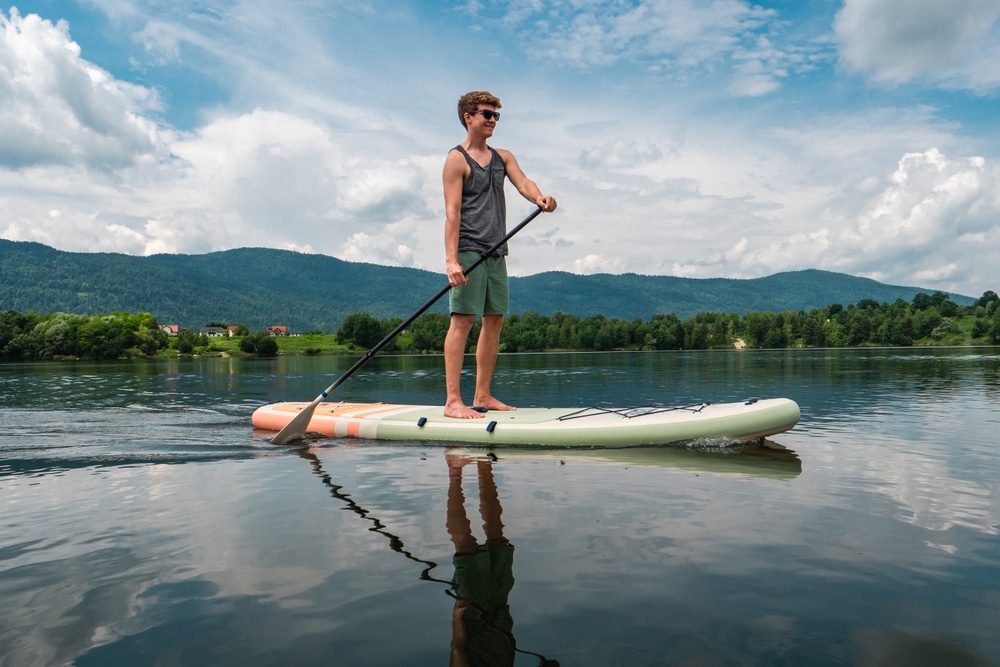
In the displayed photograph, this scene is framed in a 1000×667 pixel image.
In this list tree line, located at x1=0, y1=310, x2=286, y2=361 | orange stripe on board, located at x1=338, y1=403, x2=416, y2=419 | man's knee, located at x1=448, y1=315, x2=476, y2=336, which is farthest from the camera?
tree line, located at x1=0, y1=310, x2=286, y2=361

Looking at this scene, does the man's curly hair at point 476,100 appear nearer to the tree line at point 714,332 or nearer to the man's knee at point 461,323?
the man's knee at point 461,323

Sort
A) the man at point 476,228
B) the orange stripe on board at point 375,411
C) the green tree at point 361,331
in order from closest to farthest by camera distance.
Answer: the man at point 476,228
the orange stripe on board at point 375,411
the green tree at point 361,331

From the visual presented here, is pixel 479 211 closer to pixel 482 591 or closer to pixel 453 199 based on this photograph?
pixel 453 199

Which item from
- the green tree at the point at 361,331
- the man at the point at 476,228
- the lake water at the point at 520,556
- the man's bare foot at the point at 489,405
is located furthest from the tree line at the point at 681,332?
the lake water at the point at 520,556

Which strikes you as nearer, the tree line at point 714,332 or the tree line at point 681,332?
the tree line at point 681,332

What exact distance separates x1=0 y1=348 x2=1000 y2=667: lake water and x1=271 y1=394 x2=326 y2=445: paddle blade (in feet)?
3.79

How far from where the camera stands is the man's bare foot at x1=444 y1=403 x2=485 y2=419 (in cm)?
828

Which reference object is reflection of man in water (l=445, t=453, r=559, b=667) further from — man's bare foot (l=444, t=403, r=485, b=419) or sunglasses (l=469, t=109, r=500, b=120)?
sunglasses (l=469, t=109, r=500, b=120)

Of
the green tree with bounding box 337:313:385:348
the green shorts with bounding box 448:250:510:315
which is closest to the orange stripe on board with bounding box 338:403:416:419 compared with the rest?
the green shorts with bounding box 448:250:510:315

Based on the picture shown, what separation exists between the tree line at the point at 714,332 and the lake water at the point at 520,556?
10234 cm

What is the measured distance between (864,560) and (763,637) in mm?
1259

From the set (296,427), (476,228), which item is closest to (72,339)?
(296,427)

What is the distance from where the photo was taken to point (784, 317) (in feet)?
420

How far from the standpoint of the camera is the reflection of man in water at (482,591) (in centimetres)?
253
